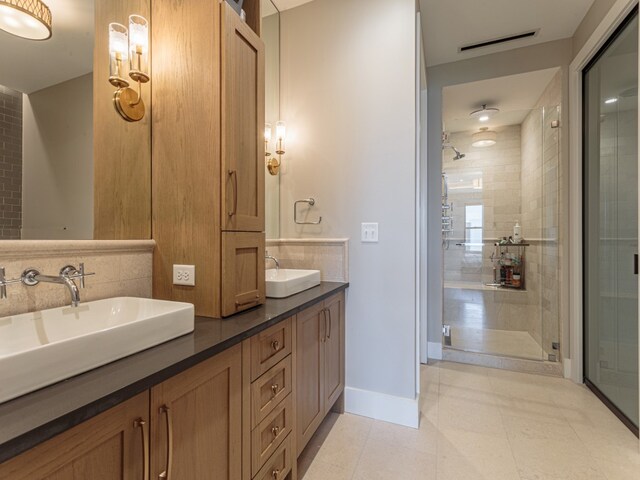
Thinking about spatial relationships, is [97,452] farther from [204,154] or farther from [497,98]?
[497,98]

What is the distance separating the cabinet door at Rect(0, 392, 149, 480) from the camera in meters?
0.53

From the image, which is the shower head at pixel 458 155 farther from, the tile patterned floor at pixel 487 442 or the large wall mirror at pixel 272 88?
the tile patterned floor at pixel 487 442

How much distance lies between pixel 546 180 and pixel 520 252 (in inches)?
39.6

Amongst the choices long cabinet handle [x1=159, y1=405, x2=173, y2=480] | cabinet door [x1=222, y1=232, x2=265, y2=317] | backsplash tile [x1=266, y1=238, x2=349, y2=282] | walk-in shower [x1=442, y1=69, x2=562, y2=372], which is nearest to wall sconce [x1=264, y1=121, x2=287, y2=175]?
backsplash tile [x1=266, y1=238, x2=349, y2=282]

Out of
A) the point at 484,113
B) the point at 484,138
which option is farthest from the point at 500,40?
the point at 484,138

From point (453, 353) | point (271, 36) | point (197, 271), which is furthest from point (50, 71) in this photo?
point (453, 353)

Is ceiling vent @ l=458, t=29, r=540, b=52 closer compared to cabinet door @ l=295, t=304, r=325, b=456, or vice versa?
cabinet door @ l=295, t=304, r=325, b=456

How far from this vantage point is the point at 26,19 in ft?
3.52

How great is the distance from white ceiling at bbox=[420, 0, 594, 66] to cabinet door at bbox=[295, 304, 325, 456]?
2308 mm

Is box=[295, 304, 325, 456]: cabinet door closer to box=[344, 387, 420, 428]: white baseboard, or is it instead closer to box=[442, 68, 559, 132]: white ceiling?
box=[344, 387, 420, 428]: white baseboard

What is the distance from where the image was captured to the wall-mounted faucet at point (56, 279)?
0.91 m

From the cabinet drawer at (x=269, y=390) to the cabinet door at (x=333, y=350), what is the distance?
0.47 metres

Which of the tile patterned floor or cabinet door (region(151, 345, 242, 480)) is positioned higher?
cabinet door (region(151, 345, 242, 480))

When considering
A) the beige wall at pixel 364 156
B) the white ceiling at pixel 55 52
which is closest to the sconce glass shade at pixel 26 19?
the white ceiling at pixel 55 52
